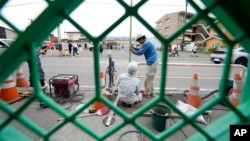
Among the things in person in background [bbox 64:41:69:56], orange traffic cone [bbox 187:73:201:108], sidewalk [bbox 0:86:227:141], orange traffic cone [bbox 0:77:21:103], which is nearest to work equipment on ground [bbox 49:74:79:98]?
sidewalk [bbox 0:86:227:141]

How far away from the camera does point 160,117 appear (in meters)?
2.62

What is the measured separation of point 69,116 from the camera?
56 cm

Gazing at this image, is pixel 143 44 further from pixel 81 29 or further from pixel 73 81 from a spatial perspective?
pixel 81 29

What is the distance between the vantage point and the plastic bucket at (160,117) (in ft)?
8.62

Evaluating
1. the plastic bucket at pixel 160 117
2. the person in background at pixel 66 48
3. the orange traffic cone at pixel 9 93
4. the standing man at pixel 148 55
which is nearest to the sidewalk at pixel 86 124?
the plastic bucket at pixel 160 117

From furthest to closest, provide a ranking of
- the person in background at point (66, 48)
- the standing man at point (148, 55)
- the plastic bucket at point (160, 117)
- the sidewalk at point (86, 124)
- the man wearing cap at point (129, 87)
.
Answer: the person in background at point (66, 48), the standing man at point (148, 55), the man wearing cap at point (129, 87), the plastic bucket at point (160, 117), the sidewalk at point (86, 124)

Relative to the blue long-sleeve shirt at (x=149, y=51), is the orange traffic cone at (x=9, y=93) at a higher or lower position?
lower

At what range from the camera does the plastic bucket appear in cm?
263

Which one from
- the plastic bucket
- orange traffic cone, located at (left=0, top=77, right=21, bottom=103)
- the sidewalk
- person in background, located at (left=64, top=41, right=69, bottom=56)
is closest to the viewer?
the sidewalk

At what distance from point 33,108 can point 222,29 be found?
381 centimetres

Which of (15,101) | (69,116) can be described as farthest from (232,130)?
(15,101)

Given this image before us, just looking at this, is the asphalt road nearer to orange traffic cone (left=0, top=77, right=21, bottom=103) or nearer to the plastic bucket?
orange traffic cone (left=0, top=77, right=21, bottom=103)

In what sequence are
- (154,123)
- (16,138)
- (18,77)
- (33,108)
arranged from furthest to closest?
(18,77)
(33,108)
(154,123)
(16,138)

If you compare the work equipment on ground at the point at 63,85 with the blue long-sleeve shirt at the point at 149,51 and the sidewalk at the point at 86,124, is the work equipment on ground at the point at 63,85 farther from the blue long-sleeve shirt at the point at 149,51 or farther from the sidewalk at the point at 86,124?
the blue long-sleeve shirt at the point at 149,51
